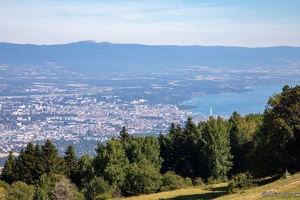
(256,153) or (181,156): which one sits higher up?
(256,153)

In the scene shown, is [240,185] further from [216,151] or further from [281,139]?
[216,151]

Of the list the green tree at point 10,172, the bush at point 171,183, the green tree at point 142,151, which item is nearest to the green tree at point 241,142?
the green tree at point 142,151

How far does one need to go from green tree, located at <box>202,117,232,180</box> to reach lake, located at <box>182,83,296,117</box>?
7731 centimetres

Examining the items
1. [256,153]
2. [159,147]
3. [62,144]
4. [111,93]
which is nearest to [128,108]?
[111,93]

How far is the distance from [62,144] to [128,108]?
54374 mm

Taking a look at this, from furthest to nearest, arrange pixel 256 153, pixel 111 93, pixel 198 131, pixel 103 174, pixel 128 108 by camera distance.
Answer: pixel 111 93 < pixel 128 108 < pixel 198 131 < pixel 103 174 < pixel 256 153

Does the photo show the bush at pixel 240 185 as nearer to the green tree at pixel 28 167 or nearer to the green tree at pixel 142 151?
the green tree at pixel 142 151

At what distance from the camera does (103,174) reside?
1161 inches

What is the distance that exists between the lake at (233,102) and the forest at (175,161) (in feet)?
244

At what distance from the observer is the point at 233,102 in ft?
444

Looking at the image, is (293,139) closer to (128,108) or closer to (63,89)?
(128,108)

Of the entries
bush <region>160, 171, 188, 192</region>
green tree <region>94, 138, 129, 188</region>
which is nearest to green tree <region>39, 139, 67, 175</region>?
green tree <region>94, 138, 129, 188</region>

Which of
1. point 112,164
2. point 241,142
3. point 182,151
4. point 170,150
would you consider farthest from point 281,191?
point 170,150

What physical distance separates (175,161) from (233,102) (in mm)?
102624
